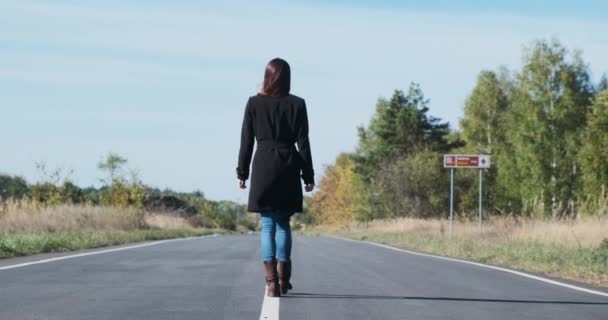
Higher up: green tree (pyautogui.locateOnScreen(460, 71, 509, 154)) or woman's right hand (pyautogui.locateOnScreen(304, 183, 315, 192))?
green tree (pyautogui.locateOnScreen(460, 71, 509, 154))

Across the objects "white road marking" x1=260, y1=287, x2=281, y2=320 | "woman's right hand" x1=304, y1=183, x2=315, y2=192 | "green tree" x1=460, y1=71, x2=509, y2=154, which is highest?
"green tree" x1=460, y1=71, x2=509, y2=154

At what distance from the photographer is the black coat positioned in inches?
332

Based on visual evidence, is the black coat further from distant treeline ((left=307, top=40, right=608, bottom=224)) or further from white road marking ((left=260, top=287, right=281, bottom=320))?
distant treeline ((left=307, top=40, right=608, bottom=224))

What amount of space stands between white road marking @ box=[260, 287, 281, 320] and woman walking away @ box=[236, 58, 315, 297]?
0.88 ft

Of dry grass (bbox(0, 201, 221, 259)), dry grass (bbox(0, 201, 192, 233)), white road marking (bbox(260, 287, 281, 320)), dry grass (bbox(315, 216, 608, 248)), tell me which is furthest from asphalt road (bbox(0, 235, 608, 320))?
dry grass (bbox(0, 201, 192, 233))

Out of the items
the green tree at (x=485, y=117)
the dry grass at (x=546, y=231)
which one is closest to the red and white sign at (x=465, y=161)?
the dry grass at (x=546, y=231)

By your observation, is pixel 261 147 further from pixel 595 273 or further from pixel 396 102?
pixel 396 102

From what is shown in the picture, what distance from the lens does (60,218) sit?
88.1ft

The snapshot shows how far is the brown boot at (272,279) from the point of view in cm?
838

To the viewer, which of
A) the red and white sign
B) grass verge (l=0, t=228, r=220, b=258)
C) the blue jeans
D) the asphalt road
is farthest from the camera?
the red and white sign

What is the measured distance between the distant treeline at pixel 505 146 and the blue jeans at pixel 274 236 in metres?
40.4

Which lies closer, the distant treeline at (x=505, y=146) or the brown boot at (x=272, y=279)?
the brown boot at (x=272, y=279)

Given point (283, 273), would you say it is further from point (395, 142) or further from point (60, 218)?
point (395, 142)

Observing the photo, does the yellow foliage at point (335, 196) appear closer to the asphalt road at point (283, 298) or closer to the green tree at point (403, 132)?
the green tree at point (403, 132)
